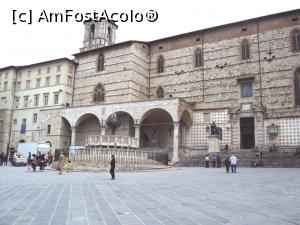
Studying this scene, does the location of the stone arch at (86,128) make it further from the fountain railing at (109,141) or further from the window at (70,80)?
the fountain railing at (109,141)

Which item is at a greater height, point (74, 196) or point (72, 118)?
point (72, 118)

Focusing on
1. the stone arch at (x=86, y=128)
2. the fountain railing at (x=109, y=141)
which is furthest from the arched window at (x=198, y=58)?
the fountain railing at (x=109, y=141)

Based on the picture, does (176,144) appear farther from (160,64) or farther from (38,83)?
(38,83)

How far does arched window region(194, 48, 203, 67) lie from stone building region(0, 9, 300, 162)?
0.11m

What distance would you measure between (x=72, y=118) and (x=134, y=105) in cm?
841

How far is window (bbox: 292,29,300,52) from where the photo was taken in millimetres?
30453

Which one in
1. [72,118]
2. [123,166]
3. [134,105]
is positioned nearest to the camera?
[123,166]

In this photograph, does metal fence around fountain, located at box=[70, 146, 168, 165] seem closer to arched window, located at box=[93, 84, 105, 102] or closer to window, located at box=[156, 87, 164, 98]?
window, located at box=[156, 87, 164, 98]

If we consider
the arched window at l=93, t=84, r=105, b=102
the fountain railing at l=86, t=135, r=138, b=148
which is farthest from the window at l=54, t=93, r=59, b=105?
the fountain railing at l=86, t=135, r=138, b=148

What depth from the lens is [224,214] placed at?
6.10 m

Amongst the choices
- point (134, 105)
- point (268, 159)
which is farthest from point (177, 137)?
point (268, 159)

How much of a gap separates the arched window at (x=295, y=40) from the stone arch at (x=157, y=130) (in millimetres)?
13845

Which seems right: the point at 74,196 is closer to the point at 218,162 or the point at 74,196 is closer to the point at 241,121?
the point at 218,162

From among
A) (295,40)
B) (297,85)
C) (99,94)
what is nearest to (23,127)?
(99,94)
